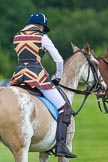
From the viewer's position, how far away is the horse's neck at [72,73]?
13938 millimetres

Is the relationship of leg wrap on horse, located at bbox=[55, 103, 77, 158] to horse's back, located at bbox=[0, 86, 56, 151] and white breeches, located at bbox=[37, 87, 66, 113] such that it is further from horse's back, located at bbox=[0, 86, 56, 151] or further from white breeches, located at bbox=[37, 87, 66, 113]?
horse's back, located at bbox=[0, 86, 56, 151]

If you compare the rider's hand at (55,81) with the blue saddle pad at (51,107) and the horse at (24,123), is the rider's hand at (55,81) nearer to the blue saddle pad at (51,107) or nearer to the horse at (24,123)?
the blue saddle pad at (51,107)

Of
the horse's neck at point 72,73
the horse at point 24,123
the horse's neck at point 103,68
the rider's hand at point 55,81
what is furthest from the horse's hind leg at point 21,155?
the horse's neck at point 103,68

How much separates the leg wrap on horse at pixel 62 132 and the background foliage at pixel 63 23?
250ft

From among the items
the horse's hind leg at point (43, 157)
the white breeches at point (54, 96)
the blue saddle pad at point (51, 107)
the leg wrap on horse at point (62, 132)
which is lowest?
the horse's hind leg at point (43, 157)

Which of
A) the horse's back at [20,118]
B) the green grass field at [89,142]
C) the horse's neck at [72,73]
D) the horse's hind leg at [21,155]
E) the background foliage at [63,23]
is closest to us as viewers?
the horse's back at [20,118]

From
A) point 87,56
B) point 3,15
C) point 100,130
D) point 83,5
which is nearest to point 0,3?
point 3,15

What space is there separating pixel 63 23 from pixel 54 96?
332 feet

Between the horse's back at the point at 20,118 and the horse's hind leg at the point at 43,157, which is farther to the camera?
the horse's hind leg at the point at 43,157

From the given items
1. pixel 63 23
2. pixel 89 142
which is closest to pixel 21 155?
pixel 89 142

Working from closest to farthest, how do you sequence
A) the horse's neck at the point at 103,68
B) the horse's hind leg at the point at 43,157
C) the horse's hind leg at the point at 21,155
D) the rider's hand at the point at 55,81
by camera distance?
the horse's hind leg at the point at 21,155 < the rider's hand at the point at 55,81 < the horse's hind leg at the point at 43,157 < the horse's neck at the point at 103,68

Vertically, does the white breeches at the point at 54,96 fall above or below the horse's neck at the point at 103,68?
below

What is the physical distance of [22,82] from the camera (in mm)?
12875

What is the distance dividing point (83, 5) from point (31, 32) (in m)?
111
